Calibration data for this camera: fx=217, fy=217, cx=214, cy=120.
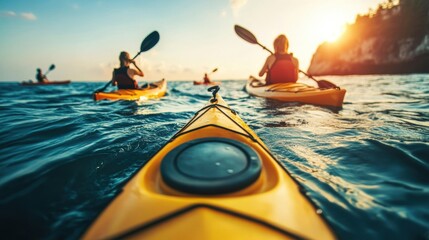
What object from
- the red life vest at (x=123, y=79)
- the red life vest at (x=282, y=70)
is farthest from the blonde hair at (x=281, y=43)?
the red life vest at (x=123, y=79)

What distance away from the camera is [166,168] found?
4.10ft

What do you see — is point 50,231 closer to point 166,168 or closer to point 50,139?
point 166,168

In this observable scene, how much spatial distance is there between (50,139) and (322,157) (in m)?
4.24

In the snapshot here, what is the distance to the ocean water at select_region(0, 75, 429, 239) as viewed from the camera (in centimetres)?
156

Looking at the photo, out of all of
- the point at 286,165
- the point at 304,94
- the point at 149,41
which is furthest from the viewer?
the point at 149,41

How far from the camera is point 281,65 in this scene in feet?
22.5

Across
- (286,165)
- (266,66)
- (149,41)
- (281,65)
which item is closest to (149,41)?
(149,41)

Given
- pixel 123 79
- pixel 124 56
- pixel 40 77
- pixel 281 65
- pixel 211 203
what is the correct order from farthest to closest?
pixel 40 77 → pixel 123 79 → pixel 124 56 → pixel 281 65 → pixel 211 203

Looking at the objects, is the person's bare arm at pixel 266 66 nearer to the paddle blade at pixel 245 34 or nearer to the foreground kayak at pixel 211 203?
the paddle blade at pixel 245 34

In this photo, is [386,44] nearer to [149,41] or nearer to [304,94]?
[304,94]

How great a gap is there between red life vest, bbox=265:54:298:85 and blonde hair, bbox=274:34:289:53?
0.60 feet

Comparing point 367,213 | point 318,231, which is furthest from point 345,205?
point 318,231

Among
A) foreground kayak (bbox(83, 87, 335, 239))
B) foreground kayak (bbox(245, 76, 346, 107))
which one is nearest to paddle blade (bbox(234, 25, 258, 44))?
foreground kayak (bbox(245, 76, 346, 107))

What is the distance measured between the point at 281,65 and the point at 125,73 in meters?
5.44
